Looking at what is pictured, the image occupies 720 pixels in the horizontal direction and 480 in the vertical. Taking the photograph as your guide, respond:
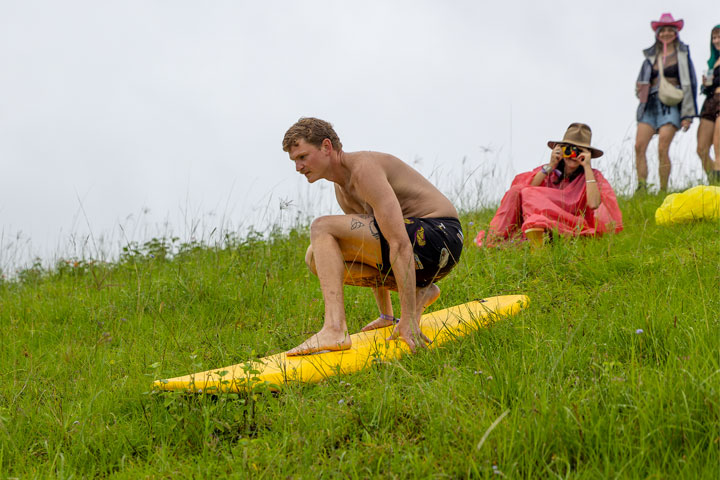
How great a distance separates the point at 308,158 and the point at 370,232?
21.3 inches

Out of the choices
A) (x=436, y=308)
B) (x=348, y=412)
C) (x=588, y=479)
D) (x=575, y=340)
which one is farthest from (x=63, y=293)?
(x=588, y=479)

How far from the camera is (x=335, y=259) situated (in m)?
3.58

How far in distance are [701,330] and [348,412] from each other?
5.13ft

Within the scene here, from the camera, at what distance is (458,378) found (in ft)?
9.16

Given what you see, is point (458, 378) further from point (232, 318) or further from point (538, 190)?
point (538, 190)

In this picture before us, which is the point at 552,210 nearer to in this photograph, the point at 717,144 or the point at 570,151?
the point at 570,151

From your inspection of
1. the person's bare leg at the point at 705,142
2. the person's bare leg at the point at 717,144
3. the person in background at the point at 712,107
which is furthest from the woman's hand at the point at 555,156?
the person's bare leg at the point at 705,142

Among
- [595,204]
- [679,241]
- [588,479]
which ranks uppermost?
[595,204]

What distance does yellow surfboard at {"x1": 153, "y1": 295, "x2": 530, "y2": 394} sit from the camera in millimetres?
2998

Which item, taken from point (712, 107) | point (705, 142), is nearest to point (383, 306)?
point (712, 107)

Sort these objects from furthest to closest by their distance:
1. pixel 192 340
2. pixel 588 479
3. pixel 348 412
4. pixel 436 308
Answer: pixel 436 308 < pixel 192 340 < pixel 348 412 < pixel 588 479

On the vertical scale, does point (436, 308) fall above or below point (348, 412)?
above

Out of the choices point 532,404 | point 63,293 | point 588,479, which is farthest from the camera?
point 63,293

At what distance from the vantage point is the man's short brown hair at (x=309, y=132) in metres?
3.61
